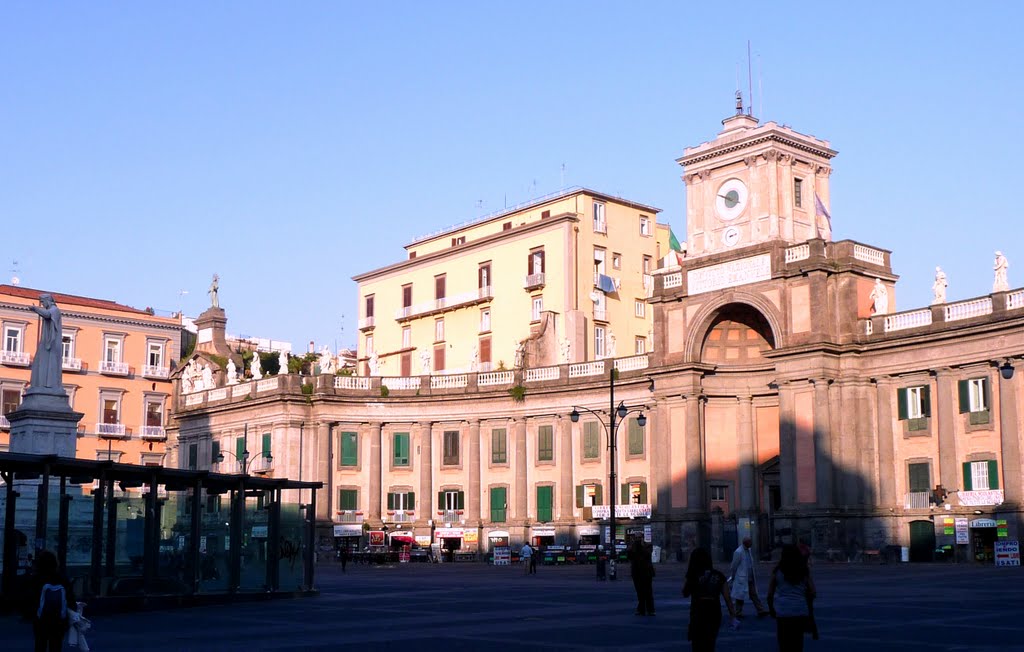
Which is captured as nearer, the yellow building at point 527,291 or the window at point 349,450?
the window at point 349,450

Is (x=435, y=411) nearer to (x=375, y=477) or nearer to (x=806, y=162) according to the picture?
(x=375, y=477)

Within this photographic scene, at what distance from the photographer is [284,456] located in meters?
79.9

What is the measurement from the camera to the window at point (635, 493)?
70.9m

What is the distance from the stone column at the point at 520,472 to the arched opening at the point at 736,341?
1425 centimetres

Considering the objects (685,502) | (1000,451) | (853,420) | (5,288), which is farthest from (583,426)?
(5,288)

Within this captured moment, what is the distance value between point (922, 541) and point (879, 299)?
11.8m

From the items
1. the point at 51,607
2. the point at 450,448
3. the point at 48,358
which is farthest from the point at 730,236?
the point at 51,607

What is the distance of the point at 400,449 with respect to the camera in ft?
266

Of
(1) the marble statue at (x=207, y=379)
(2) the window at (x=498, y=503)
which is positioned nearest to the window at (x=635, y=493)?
(2) the window at (x=498, y=503)

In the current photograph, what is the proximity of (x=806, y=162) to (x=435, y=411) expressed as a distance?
28.6 m

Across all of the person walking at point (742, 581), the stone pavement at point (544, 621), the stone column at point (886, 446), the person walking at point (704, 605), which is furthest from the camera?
the stone column at point (886, 446)

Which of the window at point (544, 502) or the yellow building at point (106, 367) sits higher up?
the yellow building at point (106, 367)

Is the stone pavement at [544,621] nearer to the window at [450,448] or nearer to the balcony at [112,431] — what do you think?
the window at [450,448]

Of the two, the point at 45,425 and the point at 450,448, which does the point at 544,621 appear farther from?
the point at 450,448
